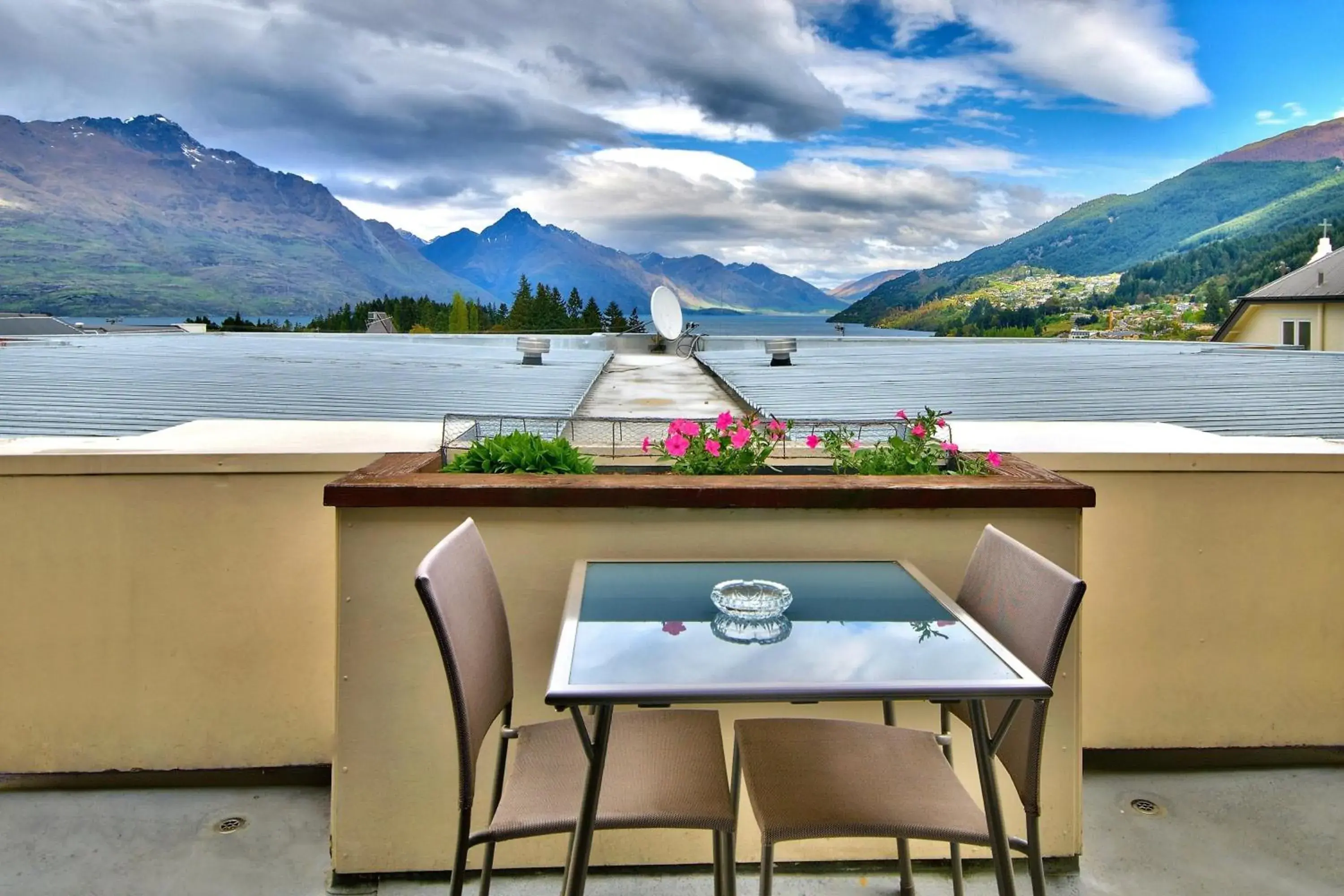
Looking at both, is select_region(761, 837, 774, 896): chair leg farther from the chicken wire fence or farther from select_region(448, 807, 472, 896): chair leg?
the chicken wire fence

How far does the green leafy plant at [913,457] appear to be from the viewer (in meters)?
2.43

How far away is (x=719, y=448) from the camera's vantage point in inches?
94.5

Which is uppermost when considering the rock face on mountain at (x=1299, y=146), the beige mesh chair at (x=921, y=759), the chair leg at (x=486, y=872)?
the rock face on mountain at (x=1299, y=146)

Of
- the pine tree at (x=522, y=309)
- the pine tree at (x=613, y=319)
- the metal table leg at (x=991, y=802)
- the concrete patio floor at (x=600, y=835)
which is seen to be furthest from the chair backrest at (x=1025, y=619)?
the pine tree at (x=522, y=309)

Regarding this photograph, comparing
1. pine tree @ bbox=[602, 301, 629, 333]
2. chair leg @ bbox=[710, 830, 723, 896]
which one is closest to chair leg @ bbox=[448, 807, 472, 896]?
chair leg @ bbox=[710, 830, 723, 896]

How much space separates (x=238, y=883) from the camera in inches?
84.4

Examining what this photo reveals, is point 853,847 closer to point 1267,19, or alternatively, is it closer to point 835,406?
point 835,406

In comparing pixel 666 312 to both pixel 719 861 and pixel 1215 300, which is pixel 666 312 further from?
pixel 1215 300

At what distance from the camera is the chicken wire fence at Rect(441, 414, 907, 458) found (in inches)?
111

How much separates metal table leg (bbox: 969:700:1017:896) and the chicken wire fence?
118 cm

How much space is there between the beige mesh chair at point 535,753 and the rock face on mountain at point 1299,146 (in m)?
117

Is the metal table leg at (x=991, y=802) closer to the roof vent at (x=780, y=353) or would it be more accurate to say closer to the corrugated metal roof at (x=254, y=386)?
the corrugated metal roof at (x=254, y=386)

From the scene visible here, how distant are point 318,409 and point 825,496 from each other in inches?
177

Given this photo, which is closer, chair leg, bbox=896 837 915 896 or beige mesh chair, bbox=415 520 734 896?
beige mesh chair, bbox=415 520 734 896
